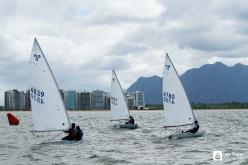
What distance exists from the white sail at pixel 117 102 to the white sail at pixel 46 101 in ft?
97.3

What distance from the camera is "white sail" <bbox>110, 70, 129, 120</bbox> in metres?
67.9

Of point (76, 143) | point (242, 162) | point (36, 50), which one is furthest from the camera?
point (76, 143)

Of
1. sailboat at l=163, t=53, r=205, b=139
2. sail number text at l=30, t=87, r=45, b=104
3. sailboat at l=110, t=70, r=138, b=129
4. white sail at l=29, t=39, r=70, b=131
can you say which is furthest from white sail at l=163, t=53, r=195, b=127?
sailboat at l=110, t=70, r=138, b=129

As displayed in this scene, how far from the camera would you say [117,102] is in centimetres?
6825

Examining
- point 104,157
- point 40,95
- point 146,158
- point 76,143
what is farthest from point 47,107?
point 146,158

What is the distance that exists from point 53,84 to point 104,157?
7.86 meters

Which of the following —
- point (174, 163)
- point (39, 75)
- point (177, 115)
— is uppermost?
point (39, 75)

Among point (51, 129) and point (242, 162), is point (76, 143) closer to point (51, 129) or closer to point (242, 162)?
point (51, 129)

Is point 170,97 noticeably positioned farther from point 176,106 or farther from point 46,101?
point 46,101

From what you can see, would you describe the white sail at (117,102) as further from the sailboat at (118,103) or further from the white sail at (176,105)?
the white sail at (176,105)

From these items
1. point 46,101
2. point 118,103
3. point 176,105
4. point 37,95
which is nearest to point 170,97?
point 176,105

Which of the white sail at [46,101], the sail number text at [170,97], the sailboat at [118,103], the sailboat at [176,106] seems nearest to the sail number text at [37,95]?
the white sail at [46,101]

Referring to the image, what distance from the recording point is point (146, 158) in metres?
33.4

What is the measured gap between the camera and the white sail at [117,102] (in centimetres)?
6789
